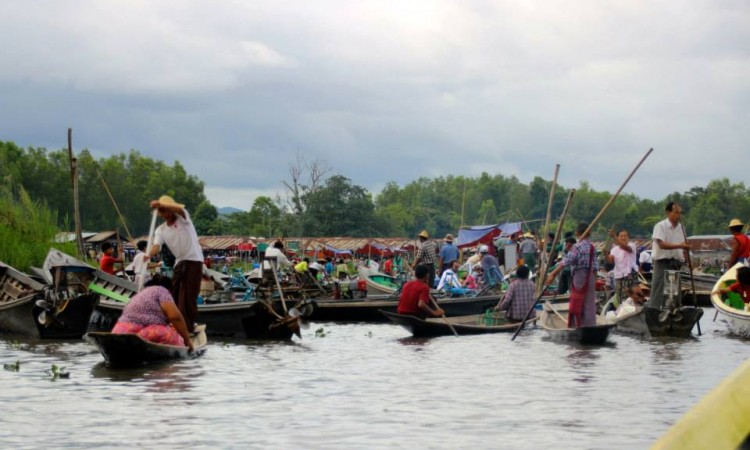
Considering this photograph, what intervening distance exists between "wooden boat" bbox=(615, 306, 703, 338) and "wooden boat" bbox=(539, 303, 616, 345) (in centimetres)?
58

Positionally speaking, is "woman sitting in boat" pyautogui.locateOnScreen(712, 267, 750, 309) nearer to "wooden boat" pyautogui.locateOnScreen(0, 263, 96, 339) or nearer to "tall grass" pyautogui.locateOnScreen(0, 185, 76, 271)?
"wooden boat" pyautogui.locateOnScreen(0, 263, 96, 339)

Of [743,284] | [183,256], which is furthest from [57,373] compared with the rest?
[743,284]

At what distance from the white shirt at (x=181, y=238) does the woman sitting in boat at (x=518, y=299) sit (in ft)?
18.4

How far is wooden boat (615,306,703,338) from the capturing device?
50.2 ft

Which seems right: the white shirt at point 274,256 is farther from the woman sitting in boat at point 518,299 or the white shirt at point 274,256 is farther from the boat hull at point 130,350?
the boat hull at point 130,350

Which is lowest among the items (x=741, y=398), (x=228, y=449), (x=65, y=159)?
(x=228, y=449)

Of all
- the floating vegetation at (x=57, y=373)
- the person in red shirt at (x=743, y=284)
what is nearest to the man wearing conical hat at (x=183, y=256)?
the floating vegetation at (x=57, y=373)

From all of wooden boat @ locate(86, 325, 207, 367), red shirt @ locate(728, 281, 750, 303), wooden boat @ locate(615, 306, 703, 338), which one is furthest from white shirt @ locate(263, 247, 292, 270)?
red shirt @ locate(728, 281, 750, 303)

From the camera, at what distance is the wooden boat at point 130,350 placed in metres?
10.8

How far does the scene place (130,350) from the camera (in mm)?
11047

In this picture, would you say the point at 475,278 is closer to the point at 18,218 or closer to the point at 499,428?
the point at 18,218

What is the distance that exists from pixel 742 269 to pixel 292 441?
9407mm

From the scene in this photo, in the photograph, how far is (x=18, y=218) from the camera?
71.2 feet

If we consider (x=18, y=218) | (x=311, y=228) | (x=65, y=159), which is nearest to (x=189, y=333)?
(x=18, y=218)
